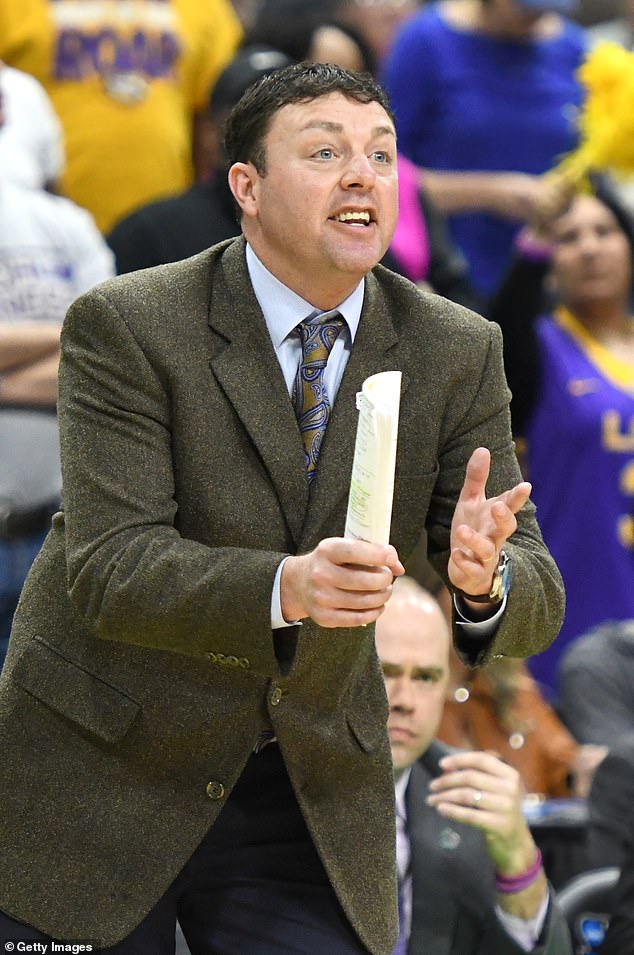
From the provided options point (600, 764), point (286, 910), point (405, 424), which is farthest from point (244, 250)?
point (600, 764)

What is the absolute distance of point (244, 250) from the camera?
8.09 feet

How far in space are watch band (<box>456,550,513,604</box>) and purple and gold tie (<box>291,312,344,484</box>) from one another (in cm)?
30

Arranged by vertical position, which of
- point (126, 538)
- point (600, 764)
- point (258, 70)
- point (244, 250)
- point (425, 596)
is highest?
point (244, 250)

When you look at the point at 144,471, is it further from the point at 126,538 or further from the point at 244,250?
the point at 244,250

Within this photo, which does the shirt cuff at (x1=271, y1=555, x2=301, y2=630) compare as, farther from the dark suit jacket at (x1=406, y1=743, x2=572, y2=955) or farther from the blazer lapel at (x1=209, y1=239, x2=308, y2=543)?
the dark suit jacket at (x1=406, y1=743, x2=572, y2=955)

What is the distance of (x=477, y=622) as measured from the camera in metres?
2.27

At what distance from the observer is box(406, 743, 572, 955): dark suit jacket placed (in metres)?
3.22

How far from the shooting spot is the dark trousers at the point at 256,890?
237 cm

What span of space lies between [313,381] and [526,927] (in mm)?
1421

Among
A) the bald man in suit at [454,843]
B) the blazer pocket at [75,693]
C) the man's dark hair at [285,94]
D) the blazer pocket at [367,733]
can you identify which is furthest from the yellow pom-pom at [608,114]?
the blazer pocket at [75,693]

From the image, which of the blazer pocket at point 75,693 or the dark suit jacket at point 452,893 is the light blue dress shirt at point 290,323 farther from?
the dark suit jacket at point 452,893

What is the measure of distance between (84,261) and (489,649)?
2.26m

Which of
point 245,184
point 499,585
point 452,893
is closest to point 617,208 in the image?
point 452,893

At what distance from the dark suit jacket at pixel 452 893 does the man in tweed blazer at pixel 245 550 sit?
0.79 metres
